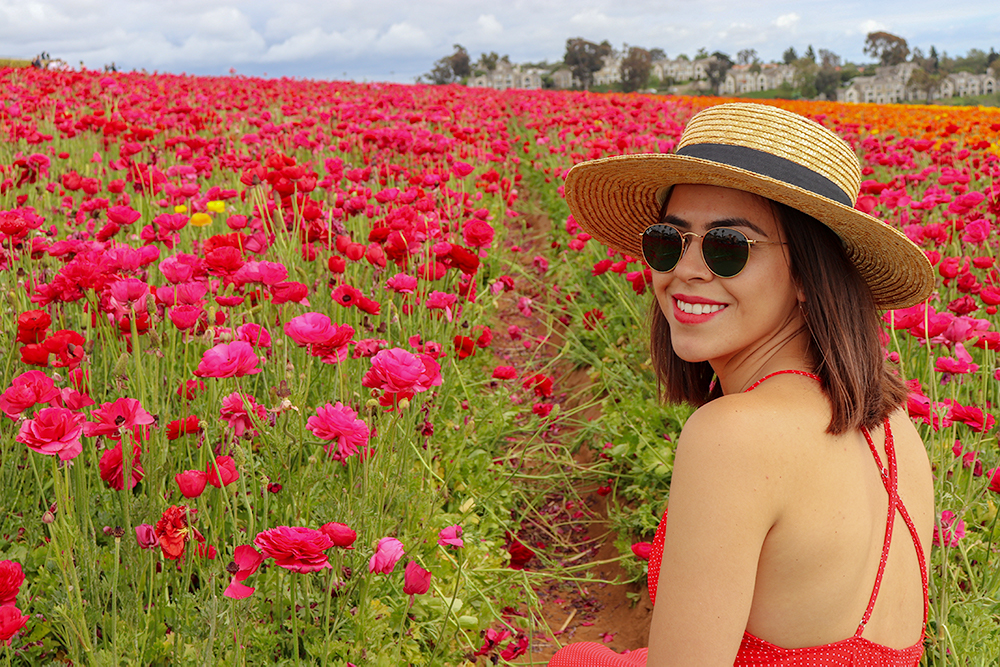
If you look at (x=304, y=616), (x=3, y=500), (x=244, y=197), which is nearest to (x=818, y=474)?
(x=304, y=616)

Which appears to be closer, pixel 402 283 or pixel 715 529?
pixel 715 529

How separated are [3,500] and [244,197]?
3077mm

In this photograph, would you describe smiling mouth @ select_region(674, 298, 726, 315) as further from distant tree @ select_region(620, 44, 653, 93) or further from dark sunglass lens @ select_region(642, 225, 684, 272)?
distant tree @ select_region(620, 44, 653, 93)

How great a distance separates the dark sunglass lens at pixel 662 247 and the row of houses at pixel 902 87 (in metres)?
45.1

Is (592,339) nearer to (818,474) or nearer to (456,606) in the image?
(456,606)

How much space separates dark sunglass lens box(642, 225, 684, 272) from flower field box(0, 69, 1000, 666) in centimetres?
59

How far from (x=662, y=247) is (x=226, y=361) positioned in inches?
40.9

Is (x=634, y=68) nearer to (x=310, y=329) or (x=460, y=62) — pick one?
(x=460, y=62)

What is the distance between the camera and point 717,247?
152 centimetres

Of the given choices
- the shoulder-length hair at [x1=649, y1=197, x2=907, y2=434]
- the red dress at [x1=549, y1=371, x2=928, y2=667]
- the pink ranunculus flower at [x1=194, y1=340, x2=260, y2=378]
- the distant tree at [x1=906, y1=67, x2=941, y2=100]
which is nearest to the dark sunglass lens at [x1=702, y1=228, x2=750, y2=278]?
the shoulder-length hair at [x1=649, y1=197, x2=907, y2=434]

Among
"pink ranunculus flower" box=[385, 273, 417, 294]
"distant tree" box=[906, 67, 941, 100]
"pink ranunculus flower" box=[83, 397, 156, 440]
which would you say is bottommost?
"pink ranunculus flower" box=[83, 397, 156, 440]

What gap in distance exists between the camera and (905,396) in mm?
1659

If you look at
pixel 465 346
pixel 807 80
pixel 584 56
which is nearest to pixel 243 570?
pixel 465 346

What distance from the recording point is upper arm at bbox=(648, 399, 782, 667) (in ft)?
4.02
